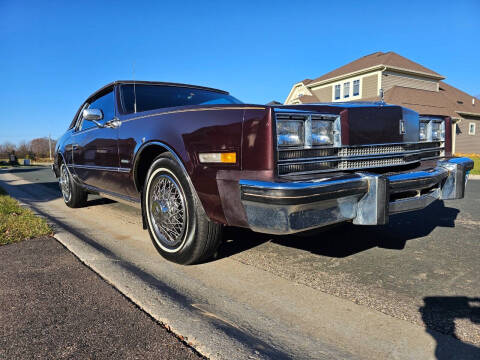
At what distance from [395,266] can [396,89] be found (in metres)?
19.8

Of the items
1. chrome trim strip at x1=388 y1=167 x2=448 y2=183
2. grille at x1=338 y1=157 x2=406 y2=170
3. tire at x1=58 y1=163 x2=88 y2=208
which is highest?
grille at x1=338 y1=157 x2=406 y2=170

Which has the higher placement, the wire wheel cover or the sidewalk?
the wire wheel cover

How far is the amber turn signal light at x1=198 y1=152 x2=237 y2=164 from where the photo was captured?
6.44ft

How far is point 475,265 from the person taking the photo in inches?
92.2

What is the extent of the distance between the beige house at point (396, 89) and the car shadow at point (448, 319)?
57.7 feet

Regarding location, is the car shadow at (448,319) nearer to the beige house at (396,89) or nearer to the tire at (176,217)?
the tire at (176,217)

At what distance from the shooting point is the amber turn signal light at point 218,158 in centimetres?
196

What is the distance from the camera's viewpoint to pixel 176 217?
249 centimetres

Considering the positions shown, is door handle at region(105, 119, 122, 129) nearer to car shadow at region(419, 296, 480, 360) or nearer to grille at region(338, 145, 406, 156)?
grille at region(338, 145, 406, 156)

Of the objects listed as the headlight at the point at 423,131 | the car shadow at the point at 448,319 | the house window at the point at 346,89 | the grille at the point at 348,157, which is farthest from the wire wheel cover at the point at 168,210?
the house window at the point at 346,89

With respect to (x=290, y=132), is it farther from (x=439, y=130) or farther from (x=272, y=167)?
(x=439, y=130)

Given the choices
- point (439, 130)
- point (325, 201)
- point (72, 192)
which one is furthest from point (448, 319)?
point (72, 192)

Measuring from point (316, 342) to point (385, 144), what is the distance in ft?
4.98

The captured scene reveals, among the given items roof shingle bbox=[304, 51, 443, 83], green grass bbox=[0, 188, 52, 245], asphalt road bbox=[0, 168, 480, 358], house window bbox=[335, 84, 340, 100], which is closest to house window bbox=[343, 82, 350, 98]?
house window bbox=[335, 84, 340, 100]
